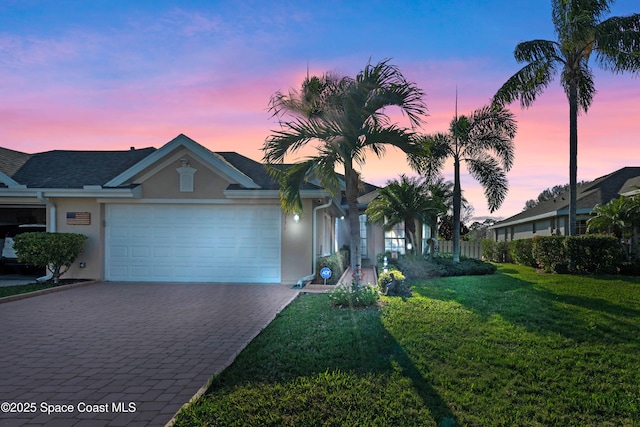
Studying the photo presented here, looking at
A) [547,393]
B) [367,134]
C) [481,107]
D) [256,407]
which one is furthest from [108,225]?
[481,107]

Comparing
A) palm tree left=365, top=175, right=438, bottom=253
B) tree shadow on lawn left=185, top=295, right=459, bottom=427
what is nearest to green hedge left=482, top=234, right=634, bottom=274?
palm tree left=365, top=175, right=438, bottom=253

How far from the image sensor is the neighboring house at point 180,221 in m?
12.8

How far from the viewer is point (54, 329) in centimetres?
712

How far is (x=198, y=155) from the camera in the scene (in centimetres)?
1289

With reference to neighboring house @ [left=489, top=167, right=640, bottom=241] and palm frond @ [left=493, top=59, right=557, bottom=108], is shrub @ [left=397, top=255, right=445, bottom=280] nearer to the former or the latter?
palm frond @ [left=493, top=59, right=557, bottom=108]

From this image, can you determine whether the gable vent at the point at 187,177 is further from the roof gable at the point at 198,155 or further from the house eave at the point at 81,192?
the house eave at the point at 81,192

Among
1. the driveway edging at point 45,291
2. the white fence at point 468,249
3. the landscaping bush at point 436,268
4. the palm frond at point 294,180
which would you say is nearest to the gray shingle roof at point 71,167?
the driveway edging at point 45,291

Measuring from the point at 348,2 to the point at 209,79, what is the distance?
448 centimetres

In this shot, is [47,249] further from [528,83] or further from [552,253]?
[528,83]

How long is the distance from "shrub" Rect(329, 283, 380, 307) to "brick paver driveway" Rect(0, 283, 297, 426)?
1.27 metres

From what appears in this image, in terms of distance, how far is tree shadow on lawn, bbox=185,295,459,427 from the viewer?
3.86 metres

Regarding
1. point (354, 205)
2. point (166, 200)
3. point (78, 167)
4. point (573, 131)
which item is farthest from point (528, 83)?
point (78, 167)

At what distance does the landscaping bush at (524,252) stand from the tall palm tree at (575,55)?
308cm

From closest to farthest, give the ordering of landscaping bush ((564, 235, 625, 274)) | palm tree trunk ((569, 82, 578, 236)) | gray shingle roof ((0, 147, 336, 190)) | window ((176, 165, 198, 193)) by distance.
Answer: window ((176, 165, 198, 193)) → gray shingle roof ((0, 147, 336, 190)) → landscaping bush ((564, 235, 625, 274)) → palm tree trunk ((569, 82, 578, 236))
